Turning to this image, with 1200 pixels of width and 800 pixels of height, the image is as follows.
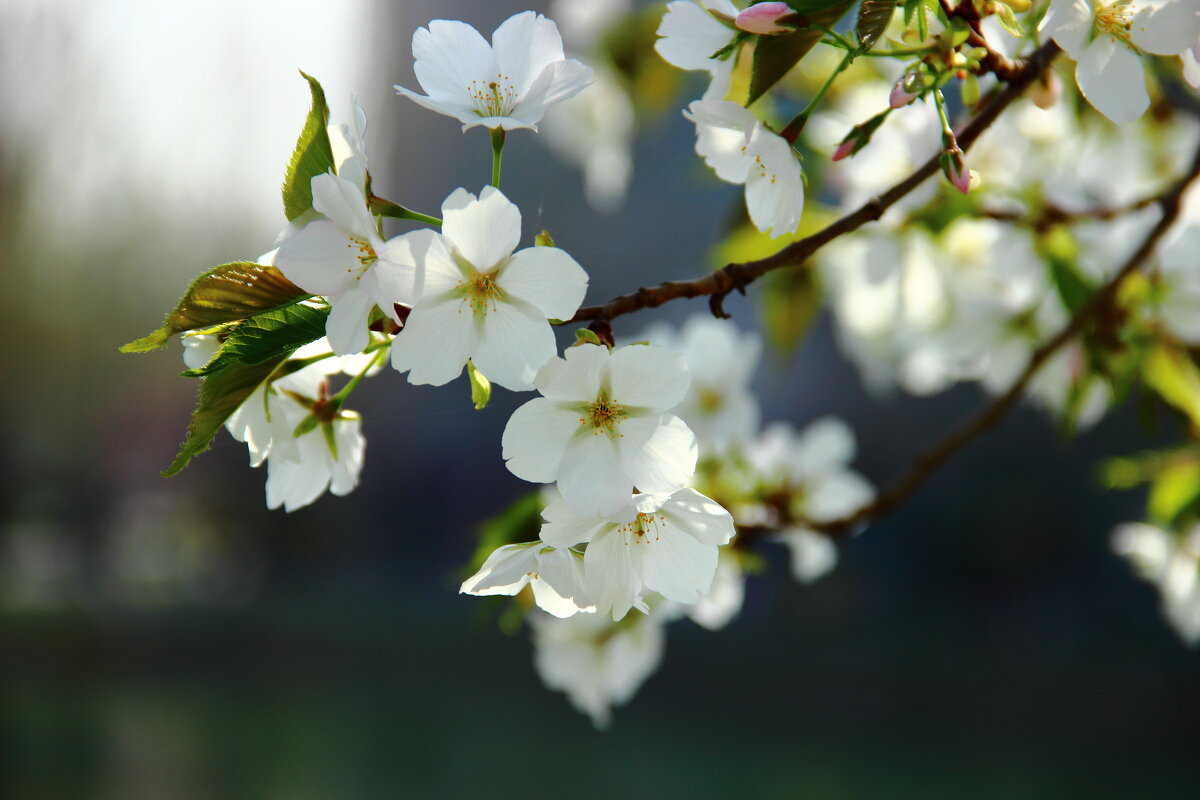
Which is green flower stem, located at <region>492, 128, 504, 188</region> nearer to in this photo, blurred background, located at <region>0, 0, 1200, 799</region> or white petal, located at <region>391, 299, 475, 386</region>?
white petal, located at <region>391, 299, 475, 386</region>

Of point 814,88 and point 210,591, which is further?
point 210,591

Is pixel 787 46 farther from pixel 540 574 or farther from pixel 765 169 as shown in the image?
pixel 540 574

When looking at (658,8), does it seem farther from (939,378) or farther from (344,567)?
(344,567)

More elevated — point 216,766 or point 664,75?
point 664,75

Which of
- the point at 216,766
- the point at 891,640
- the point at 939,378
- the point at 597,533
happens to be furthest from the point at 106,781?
the point at 597,533

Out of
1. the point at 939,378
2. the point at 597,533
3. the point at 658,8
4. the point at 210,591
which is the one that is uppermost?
the point at 658,8

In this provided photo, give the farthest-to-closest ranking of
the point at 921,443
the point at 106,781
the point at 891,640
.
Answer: the point at 921,443 < the point at 891,640 < the point at 106,781

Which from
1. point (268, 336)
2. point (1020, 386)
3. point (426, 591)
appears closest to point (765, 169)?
point (268, 336)
